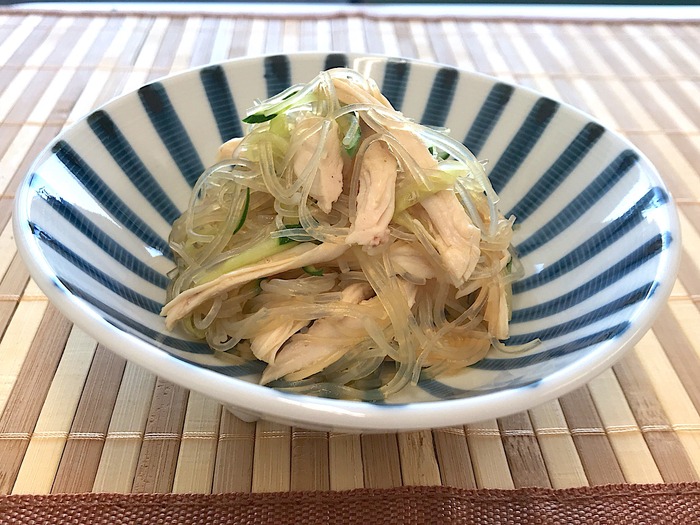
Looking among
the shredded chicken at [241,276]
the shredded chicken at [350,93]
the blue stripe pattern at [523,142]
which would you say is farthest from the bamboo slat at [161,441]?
the blue stripe pattern at [523,142]

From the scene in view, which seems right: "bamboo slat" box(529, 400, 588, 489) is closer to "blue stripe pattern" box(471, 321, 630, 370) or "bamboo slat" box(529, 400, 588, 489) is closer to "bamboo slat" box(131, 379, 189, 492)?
"blue stripe pattern" box(471, 321, 630, 370)

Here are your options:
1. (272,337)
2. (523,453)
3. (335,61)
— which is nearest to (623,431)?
(523,453)

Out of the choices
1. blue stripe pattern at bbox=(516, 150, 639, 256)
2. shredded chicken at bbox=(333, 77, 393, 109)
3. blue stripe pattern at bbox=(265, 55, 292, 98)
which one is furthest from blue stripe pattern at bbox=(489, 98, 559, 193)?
blue stripe pattern at bbox=(265, 55, 292, 98)

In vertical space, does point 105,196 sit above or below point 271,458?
above

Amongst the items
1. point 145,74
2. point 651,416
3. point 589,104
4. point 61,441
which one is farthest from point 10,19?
point 651,416

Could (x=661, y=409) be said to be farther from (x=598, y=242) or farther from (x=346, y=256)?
(x=346, y=256)

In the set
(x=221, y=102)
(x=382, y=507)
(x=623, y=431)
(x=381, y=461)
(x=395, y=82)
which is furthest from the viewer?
(x=395, y=82)
